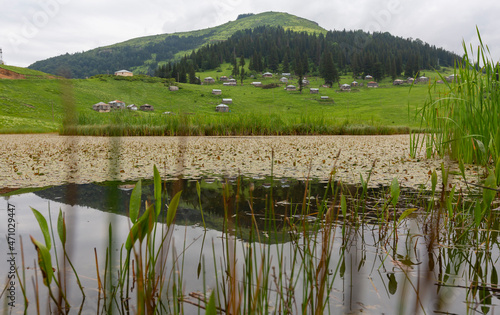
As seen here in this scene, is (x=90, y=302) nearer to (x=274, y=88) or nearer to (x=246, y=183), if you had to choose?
(x=246, y=183)

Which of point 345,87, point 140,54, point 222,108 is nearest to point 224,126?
point 222,108

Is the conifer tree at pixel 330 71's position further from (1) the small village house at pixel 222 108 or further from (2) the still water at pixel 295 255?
(2) the still water at pixel 295 255

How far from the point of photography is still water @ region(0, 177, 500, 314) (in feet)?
4.09

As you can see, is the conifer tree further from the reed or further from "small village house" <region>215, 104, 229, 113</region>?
the reed

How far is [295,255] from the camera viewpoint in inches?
47.2

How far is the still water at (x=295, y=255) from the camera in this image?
1246 mm

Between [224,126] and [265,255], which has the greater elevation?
[224,126]

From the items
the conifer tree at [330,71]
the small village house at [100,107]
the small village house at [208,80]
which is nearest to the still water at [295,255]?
the small village house at [100,107]

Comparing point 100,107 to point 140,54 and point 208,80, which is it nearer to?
point 208,80

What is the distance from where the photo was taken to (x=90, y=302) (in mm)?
1274

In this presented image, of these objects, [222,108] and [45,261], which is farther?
[222,108]

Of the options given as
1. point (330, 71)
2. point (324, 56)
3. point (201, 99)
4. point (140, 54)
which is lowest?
point (201, 99)

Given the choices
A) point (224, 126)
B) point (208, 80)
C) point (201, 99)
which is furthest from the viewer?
point (208, 80)

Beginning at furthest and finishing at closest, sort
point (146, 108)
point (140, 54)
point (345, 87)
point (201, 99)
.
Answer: point (140, 54) < point (345, 87) < point (201, 99) < point (146, 108)
